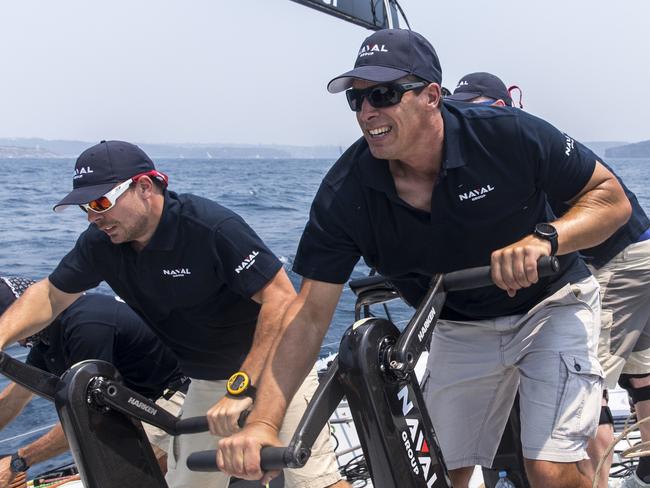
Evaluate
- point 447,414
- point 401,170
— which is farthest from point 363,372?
point 447,414

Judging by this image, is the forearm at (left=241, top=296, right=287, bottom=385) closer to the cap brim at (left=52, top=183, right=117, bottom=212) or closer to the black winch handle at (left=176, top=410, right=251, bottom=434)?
the black winch handle at (left=176, top=410, right=251, bottom=434)

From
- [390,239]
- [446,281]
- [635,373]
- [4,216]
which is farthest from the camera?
[4,216]

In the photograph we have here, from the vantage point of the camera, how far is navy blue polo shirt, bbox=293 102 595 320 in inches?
95.0

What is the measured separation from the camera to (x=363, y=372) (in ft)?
6.31

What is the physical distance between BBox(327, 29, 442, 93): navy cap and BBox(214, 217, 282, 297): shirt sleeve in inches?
30.8

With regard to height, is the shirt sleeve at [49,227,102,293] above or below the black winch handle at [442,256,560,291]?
below

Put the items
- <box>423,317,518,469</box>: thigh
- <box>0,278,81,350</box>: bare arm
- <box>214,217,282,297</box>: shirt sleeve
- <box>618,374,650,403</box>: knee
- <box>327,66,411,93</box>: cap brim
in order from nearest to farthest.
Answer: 1. <box>327,66,411,93</box>: cap brim
2. <box>423,317,518,469</box>: thigh
3. <box>214,217,282,297</box>: shirt sleeve
4. <box>0,278,81,350</box>: bare arm
5. <box>618,374,650,403</box>: knee

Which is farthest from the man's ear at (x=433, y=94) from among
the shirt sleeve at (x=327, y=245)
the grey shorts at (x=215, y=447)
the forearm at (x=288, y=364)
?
the grey shorts at (x=215, y=447)

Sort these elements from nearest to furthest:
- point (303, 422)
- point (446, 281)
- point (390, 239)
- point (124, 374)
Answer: point (303, 422), point (446, 281), point (390, 239), point (124, 374)

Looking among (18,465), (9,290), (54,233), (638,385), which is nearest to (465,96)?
(638,385)

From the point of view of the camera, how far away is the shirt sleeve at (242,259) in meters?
2.95

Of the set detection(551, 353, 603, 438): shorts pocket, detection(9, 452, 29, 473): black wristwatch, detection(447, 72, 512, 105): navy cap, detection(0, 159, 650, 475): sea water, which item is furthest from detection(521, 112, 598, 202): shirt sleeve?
detection(0, 159, 650, 475): sea water

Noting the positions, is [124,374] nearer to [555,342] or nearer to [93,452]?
[93,452]

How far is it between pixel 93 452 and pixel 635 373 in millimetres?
2493
